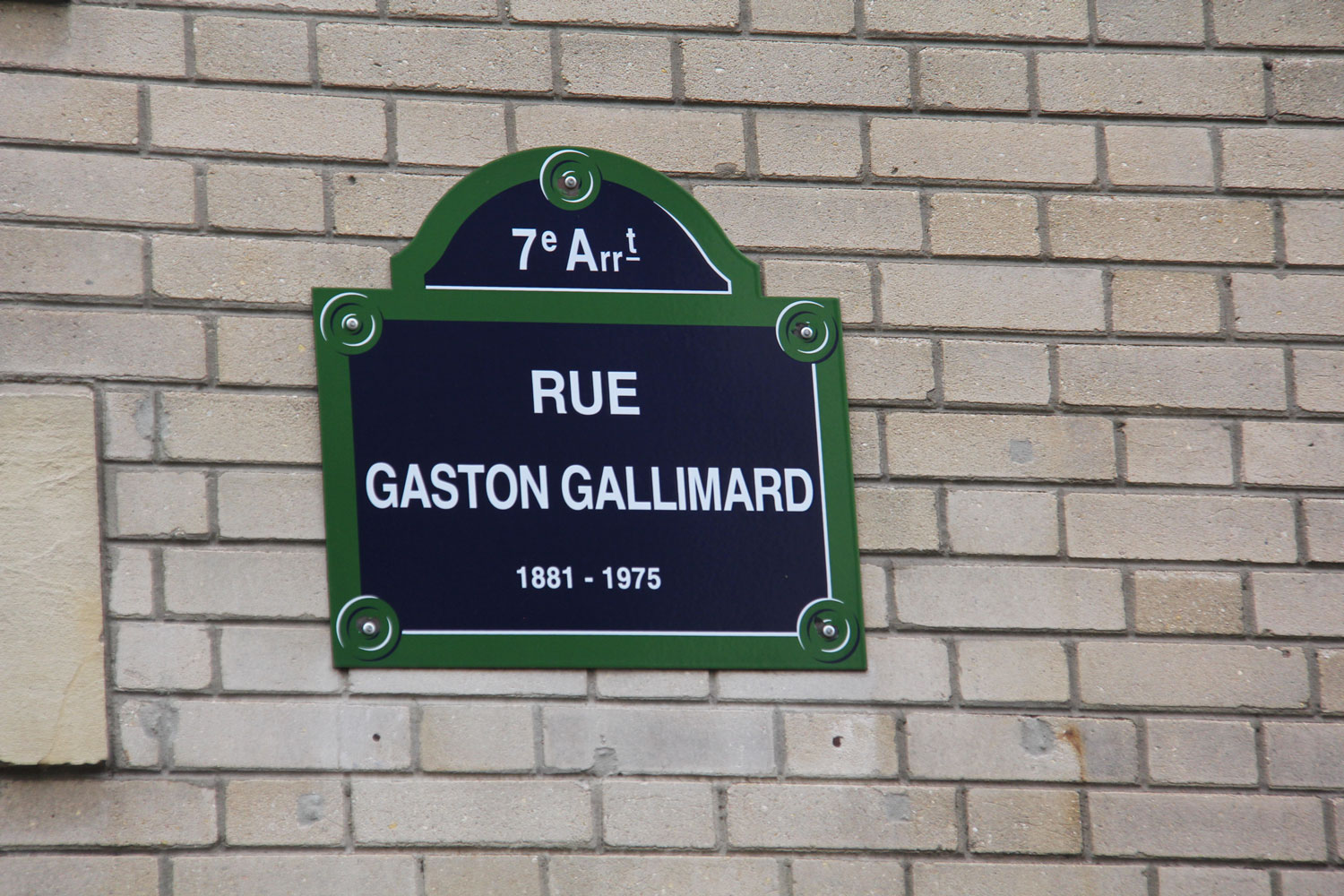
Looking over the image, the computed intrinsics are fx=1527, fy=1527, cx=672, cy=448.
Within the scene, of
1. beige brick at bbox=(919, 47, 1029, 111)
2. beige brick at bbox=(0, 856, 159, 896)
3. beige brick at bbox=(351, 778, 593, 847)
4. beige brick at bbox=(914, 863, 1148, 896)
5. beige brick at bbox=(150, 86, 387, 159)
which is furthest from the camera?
beige brick at bbox=(919, 47, 1029, 111)

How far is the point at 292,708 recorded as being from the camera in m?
2.61

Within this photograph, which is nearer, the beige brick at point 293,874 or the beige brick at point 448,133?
the beige brick at point 293,874

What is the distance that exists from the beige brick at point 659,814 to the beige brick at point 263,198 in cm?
116

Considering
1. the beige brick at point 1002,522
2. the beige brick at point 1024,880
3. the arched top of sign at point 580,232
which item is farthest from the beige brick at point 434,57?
the beige brick at point 1024,880

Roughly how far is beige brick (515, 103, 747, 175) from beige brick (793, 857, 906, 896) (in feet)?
4.24

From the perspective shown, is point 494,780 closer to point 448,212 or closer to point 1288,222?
point 448,212

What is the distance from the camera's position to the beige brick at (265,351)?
2715 mm

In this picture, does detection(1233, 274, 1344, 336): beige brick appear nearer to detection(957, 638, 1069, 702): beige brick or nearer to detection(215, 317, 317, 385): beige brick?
detection(957, 638, 1069, 702): beige brick

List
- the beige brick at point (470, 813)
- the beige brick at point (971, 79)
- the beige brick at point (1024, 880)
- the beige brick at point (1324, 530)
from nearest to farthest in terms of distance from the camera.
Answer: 1. the beige brick at point (470, 813)
2. the beige brick at point (1024, 880)
3. the beige brick at point (1324, 530)
4. the beige brick at point (971, 79)

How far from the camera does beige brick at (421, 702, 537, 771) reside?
8.59ft

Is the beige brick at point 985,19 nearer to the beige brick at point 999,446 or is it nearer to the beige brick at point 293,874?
the beige brick at point 999,446

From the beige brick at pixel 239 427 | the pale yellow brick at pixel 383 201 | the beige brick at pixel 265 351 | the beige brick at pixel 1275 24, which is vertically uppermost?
the beige brick at pixel 1275 24

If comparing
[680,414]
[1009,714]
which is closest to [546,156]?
[680,414]

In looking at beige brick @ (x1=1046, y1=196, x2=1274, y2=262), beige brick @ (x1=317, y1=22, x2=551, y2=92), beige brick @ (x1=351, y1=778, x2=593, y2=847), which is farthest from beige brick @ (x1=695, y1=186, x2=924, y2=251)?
beige brick @ (x1=351, y1=778, x2=593, y2=847)
